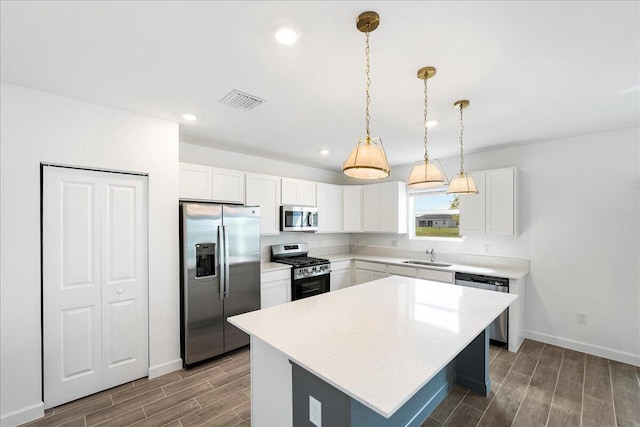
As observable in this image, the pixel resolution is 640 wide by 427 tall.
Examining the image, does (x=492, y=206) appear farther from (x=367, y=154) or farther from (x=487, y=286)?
(x=367, y=154)

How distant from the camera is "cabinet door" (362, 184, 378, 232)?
5.08 meters

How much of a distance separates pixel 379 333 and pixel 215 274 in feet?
7.06

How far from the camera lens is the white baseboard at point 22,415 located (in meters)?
2.08

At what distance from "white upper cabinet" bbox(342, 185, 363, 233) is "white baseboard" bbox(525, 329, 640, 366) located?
2963 millimetres

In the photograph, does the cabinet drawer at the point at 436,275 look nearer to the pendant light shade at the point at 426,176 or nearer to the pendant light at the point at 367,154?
the pendant light shade at the point at 426,176

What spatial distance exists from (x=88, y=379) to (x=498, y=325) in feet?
14.3

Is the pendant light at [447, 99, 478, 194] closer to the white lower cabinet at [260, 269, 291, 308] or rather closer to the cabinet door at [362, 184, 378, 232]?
the white lower cabinet at [260, 269, 291, 308]

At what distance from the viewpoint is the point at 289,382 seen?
5.27ft

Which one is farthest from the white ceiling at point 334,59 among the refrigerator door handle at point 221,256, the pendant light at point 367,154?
the refrigerator door handle at point 221,256

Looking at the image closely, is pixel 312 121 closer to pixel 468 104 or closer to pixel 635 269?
pixel 468 104

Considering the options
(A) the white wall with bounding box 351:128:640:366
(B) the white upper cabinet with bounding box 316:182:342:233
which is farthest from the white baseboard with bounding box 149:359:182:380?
(A) the white wall with bounding box 351:128:640:366

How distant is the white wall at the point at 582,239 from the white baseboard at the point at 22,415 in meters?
5.20

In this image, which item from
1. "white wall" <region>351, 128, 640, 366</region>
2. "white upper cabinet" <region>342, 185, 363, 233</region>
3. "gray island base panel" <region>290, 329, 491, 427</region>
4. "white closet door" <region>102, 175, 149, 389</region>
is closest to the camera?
"gray island base panel" <region>290, 329, 491, 427</region>

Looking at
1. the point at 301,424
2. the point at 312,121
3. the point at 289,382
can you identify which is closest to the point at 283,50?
the point at 312,121
